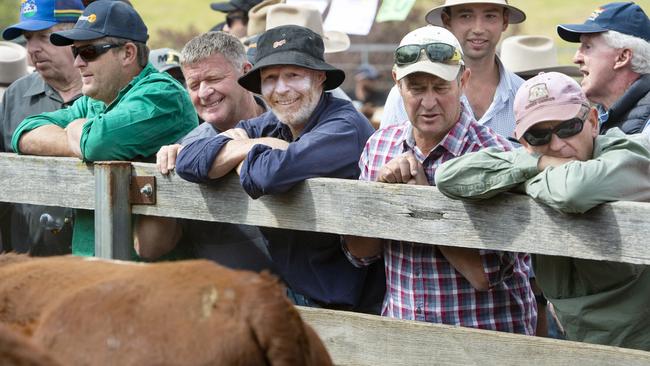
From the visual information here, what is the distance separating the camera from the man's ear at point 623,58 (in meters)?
5.09

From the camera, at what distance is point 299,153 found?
398cm

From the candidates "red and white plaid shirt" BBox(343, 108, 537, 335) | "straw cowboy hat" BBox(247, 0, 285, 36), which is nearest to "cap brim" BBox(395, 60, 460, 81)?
"red and white plaid shirt" BBox(343, 108, 537, 335)

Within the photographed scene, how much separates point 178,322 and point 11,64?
287 inches

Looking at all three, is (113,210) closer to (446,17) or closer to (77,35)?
(77,35)

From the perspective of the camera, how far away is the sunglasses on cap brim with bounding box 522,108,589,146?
11.7 ft

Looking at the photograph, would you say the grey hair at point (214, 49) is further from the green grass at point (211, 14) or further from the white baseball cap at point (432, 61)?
the green grass at point (211, 14)

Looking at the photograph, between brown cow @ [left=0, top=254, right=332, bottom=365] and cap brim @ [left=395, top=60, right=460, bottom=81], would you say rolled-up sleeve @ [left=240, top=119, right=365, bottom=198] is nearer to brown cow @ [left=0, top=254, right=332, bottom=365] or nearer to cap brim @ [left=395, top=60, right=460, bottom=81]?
cap brim @ [left=395, top=60, right=460, bottom=81]

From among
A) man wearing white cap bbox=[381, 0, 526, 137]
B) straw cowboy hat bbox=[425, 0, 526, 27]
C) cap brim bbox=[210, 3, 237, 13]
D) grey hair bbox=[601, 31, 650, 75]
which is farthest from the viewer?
cap brim bbox=[210, 3, 237, 13]

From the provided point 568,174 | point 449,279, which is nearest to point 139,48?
point 449,279

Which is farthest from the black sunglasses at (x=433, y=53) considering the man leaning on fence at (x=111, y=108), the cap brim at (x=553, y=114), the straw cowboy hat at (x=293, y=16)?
the straw cowboy hat at (x=293, y=16)

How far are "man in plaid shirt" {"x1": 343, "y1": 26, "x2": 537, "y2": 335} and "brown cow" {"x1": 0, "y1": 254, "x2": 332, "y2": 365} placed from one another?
1.62 meters

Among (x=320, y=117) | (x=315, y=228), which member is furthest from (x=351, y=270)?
(x=320, y=117)

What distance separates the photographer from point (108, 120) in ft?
15.1

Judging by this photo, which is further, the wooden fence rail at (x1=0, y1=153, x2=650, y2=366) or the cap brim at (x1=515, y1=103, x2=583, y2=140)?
the cap brim at (x1=515, y1=103, x2=583, y2=140)
